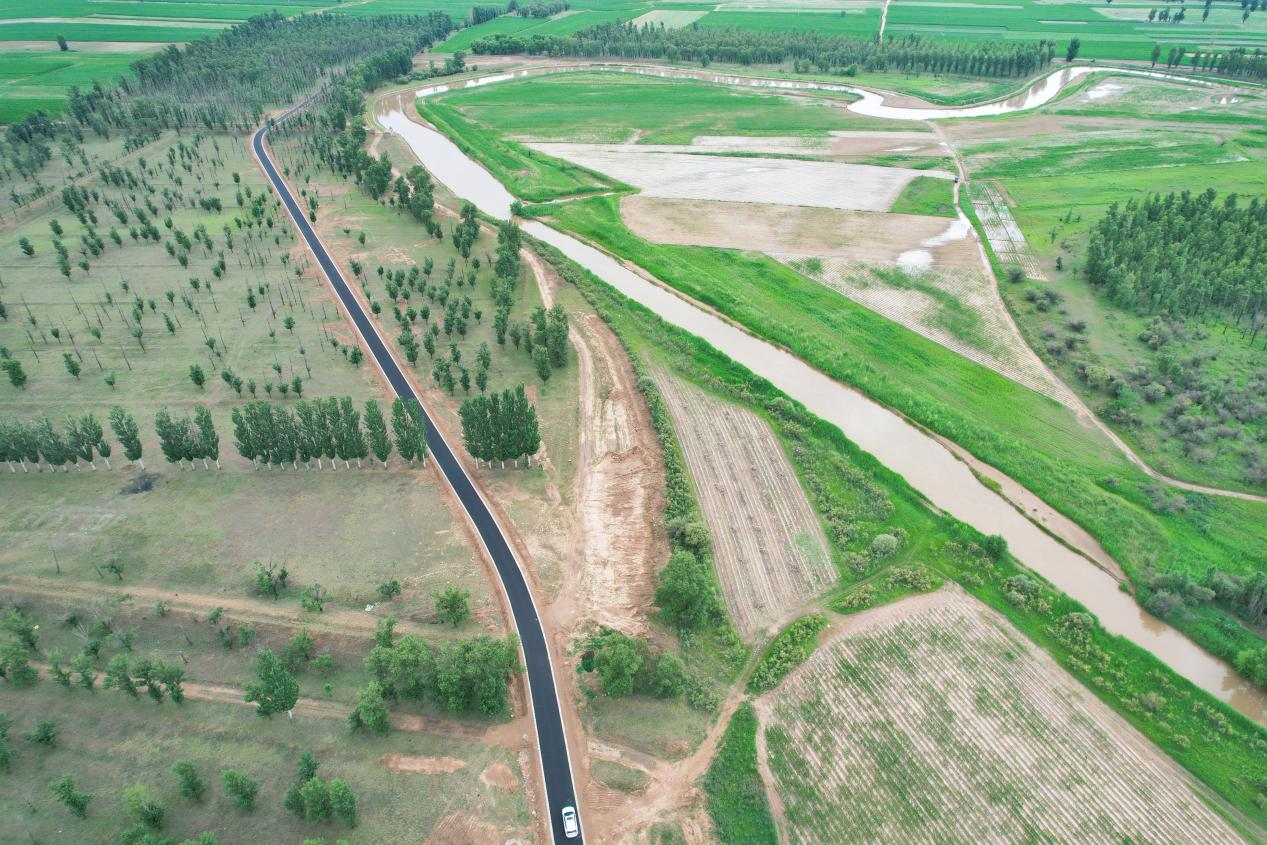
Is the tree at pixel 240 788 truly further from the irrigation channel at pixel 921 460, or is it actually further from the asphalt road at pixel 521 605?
the irrigation channel at pixel 921 460

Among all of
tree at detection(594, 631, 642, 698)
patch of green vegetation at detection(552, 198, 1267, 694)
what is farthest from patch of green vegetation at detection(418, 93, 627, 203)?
tree at detection(594, 631, 642, 698)

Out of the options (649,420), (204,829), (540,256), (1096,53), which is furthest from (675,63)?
(204,829)

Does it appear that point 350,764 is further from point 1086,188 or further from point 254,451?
point 1086,188

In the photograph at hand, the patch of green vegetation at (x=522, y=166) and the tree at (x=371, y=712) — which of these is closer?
the tree at (x=371, y=712)

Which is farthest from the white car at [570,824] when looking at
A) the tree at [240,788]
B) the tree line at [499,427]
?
the tree line at [499,427]

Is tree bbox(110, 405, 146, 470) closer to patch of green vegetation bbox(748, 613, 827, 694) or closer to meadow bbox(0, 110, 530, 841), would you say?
meadow bbox(0, 110, 530, 841)

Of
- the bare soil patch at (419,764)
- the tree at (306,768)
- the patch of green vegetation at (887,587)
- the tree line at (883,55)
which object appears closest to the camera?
the tree at (306,768)

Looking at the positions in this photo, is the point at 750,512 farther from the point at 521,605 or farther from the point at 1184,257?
the point at 1184,257
